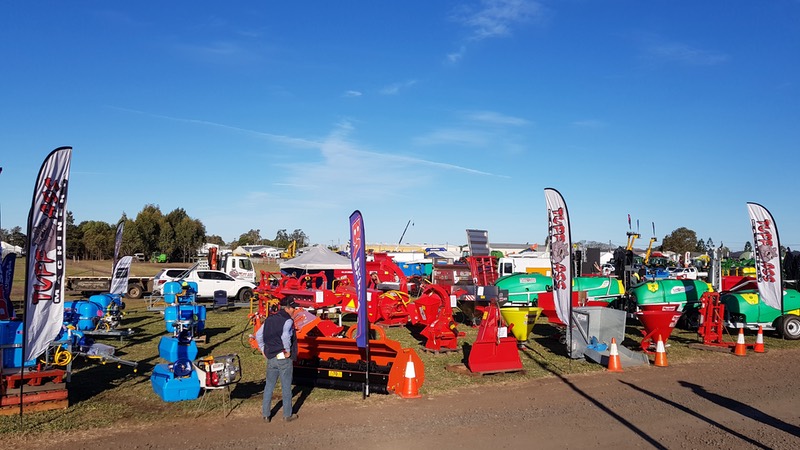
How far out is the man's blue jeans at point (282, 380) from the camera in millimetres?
7875

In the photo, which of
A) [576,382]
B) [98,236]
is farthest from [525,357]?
[98,236]

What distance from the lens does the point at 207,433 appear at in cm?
748

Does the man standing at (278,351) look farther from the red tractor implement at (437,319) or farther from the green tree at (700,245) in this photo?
the green tree at (700,245)

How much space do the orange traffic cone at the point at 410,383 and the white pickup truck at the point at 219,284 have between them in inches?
688

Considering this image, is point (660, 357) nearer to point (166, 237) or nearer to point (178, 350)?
point (178, 350)

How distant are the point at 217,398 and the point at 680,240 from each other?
9681 centimetres

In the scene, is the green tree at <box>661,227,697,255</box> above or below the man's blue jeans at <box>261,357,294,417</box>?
above

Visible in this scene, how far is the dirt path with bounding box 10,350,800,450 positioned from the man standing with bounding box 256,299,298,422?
278 mm

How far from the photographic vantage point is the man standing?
25.6ft

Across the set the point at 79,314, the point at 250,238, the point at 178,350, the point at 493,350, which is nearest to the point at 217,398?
the point at 178,350

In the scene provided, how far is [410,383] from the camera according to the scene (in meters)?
9.38

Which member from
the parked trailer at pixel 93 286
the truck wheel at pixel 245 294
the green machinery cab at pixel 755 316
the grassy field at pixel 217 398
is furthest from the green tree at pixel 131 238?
the green machinery cab at pixel 755 316

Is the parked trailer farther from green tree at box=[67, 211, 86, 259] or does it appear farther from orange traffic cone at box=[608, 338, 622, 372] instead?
green tree at box=[67, 211, 86, 259]

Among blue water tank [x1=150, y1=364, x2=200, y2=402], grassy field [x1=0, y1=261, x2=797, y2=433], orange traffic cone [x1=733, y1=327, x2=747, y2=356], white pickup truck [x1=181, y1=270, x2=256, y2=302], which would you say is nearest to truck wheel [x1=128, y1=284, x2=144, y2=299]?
white pickup truck [x1=181, y1=270, x2=256, y2=302]
